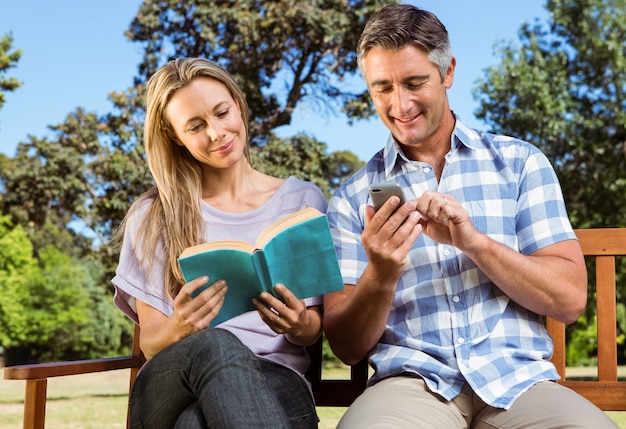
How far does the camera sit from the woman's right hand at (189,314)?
1835 mm

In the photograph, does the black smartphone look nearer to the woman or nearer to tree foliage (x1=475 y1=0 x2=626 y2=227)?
the woman

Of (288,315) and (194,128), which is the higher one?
(194,128)

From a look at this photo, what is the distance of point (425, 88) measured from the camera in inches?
83.4

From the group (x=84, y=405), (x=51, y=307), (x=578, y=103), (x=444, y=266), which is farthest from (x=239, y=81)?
(x=444, y=266)

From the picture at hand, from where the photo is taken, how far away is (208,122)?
2.21m

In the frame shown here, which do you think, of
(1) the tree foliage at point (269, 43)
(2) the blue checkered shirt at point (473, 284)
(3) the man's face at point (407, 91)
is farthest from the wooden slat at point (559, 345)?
(1) the tree foliage at point (269, 43)

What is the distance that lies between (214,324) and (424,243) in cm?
62

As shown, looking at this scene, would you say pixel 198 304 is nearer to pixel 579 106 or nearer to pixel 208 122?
pixel 208 122

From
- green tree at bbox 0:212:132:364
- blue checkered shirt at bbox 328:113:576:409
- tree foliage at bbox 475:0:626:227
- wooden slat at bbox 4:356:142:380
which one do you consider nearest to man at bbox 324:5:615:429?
blue checkered shirt at bbox 328:113:576:409

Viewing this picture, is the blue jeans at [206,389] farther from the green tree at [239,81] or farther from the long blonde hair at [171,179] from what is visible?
the green tree at [239,81]

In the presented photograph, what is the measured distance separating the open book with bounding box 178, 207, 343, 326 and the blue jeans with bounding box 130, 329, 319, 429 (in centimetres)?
14

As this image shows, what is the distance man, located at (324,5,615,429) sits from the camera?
1840mm

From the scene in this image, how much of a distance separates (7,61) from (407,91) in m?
12.9

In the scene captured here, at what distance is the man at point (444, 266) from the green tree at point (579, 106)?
1123 centimetres
